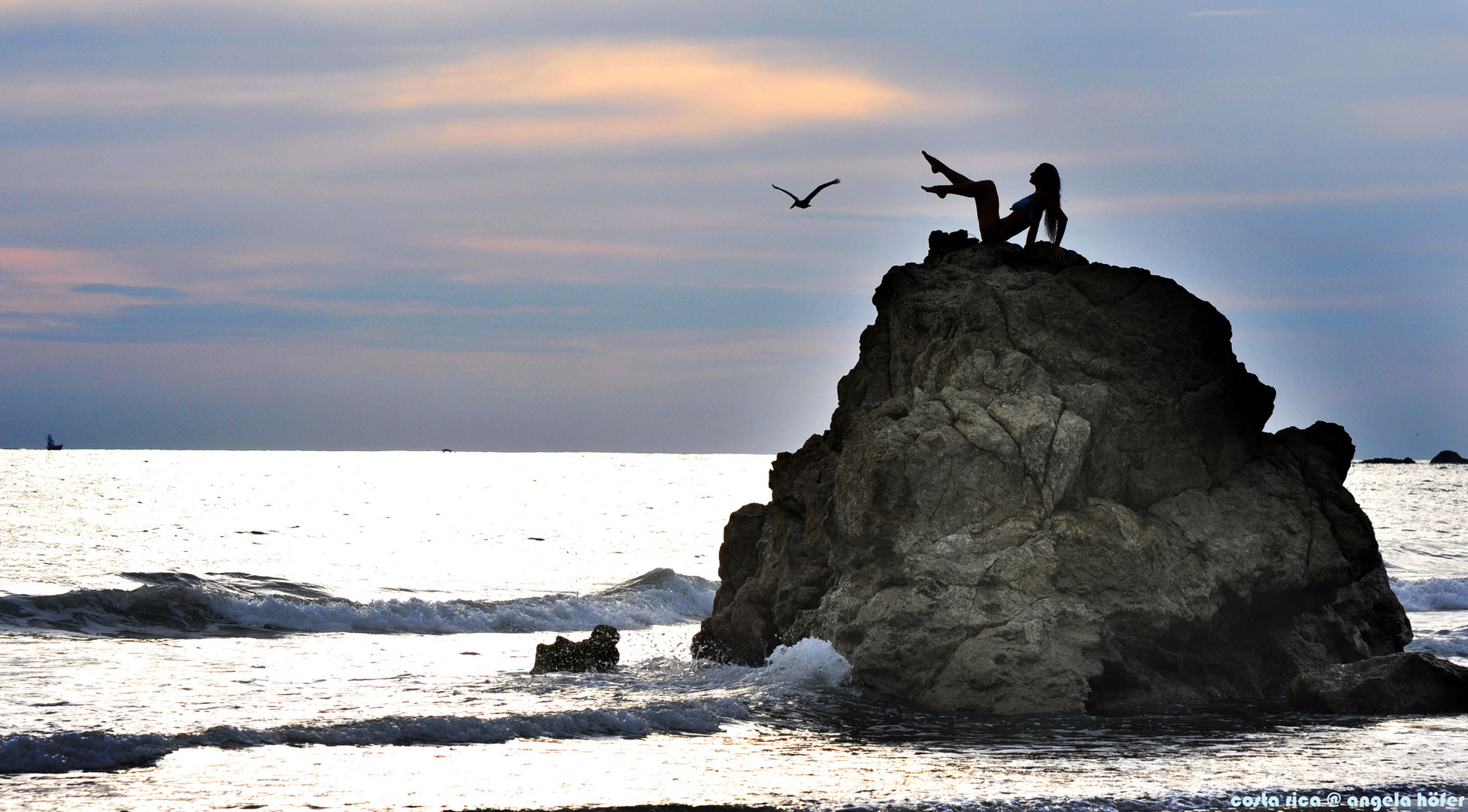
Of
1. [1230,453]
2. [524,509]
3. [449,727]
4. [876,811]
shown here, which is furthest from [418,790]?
[524,509]

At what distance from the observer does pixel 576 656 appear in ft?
63.1

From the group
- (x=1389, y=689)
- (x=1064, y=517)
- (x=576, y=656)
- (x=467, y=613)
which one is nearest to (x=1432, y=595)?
(x=1389, y=689)

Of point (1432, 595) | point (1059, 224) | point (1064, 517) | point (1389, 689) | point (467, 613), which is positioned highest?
point (1059, 224)

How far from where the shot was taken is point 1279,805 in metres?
10.6

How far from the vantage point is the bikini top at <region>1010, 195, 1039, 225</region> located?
738 inches

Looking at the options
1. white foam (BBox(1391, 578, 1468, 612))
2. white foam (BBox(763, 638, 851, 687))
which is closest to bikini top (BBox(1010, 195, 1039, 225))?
white foam (BBox(763, 638, 851, 687))

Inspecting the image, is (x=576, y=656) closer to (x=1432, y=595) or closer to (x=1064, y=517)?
(x=1064, y=517)

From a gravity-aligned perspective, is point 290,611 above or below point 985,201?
below

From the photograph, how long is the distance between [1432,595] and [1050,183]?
22.4 m

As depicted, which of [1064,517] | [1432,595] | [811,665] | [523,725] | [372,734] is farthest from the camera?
[1432,595]

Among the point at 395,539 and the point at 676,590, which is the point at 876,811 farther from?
the point at 395,539

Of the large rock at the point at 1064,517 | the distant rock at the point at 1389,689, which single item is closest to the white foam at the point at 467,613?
the large rock at the point at 1064,517

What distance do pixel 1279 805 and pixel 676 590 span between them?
83.2 feet

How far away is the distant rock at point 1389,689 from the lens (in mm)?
14922
